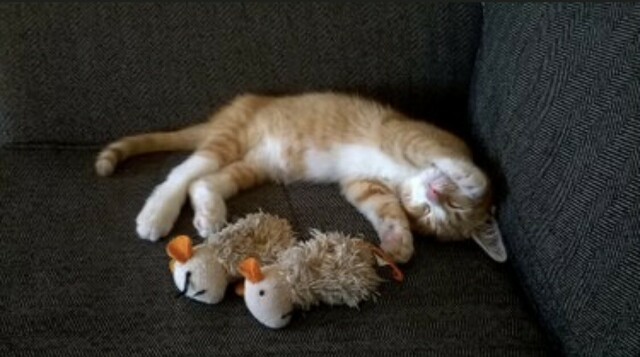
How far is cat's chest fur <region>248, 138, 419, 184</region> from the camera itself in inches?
61.1

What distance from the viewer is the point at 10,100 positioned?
1.50 m

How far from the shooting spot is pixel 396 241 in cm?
124

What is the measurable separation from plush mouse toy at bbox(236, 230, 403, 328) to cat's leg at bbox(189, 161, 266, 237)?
19 centimetres

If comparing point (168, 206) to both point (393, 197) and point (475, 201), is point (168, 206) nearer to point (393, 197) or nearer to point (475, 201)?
point (393, 197)

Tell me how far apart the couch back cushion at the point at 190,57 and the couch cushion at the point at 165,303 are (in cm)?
28

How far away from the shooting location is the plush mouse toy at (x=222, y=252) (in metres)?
1.05

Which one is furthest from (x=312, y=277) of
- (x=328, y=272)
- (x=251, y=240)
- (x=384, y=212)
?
(x=384, y=212)

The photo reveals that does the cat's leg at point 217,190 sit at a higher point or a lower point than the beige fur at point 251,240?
lower

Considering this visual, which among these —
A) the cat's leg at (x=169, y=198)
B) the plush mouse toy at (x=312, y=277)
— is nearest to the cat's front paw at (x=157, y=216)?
the cat's leg at (x=169, y=198)

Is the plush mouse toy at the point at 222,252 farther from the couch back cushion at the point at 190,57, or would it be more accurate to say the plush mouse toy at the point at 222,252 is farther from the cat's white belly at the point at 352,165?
the couch back cushion at the point at 190,57

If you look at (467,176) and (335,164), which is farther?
(335,164)

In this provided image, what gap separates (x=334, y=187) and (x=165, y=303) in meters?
0.56

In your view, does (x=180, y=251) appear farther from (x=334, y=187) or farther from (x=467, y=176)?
(x=467, y=176)

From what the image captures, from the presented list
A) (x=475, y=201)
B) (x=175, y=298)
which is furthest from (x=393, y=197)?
(x=175, y=298)
